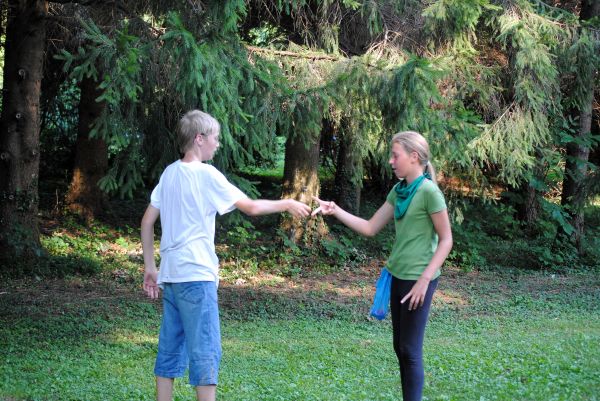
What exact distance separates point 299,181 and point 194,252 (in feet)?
30.1

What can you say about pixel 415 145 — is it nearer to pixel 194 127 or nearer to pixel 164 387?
pixel 194 127

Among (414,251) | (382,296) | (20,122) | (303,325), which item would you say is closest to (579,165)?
(303,325)

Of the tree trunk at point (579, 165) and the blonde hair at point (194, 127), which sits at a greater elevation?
the tree trunk at point (579, 165)

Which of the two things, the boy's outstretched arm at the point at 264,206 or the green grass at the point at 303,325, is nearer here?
the boy's outstretched arm at the point at 264,206

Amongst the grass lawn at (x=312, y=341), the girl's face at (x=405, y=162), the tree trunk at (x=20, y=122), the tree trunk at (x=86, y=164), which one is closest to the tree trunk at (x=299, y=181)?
the grass lawn at (x=312, y=341)

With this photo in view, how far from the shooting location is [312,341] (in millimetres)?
8148

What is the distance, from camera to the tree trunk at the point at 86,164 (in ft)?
47.3

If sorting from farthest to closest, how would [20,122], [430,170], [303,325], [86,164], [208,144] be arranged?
[86,164] → [20,122] → [303,325] → [430,170] → [208,144]

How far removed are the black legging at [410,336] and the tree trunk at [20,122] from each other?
7.43 meters

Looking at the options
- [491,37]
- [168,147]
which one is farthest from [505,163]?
[168,147]

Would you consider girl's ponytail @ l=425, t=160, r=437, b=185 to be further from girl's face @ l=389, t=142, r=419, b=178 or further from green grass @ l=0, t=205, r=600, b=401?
Answer: green grass @ l=0, t=205, r=600, b=401

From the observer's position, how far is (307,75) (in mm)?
10531

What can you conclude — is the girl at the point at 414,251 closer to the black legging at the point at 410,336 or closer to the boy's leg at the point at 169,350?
the black legging at the point at 410,336

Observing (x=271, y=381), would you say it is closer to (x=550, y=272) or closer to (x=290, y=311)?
(x=290, y=311)
